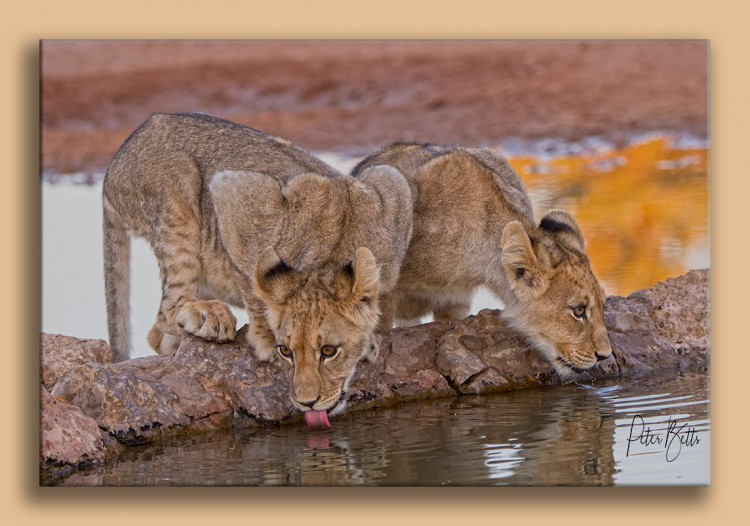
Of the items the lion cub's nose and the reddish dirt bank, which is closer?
the lion cub's nose

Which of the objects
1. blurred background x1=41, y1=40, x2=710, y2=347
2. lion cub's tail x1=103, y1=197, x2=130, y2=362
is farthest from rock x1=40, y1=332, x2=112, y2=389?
lion cub's tail x1=103, y1=197, x2=130, y2=362

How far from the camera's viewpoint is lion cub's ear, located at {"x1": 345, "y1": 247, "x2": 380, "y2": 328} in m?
6.55

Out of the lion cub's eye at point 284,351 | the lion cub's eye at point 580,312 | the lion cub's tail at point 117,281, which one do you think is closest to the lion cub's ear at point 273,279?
the lion cub's eye at point 284,351

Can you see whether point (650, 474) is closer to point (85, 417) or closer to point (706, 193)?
point (706, 193)

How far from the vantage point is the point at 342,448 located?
6672 mm

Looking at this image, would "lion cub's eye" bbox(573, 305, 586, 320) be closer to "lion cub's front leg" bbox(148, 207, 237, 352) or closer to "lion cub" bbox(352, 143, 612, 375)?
"lion cub" bbox(352, 143, 612, 375)

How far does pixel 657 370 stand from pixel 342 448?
71.6 inches

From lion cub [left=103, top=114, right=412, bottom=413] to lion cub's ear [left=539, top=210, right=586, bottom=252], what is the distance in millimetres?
682

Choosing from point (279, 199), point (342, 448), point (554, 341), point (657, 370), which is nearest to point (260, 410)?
point (342, 448)

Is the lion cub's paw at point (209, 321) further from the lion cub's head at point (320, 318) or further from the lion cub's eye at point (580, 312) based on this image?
the lion cub's eye at point (580, 312)

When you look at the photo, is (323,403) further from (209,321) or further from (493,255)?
(493,255)

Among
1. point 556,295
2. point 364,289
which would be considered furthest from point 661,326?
point 364,289

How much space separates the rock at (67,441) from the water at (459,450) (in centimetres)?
7

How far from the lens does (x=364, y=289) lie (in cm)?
661
